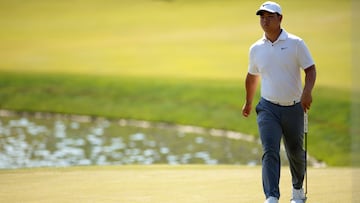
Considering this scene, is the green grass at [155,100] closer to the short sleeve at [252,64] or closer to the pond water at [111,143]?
the pond water at [111,143]

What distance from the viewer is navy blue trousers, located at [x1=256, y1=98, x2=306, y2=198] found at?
6.56 metres

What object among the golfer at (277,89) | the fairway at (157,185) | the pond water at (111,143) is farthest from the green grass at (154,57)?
the golfer at (277,89)

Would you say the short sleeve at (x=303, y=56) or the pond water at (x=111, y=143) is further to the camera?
the pond water at (x=111, y=143)

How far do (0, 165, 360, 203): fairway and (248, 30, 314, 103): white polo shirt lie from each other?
2.00 feet

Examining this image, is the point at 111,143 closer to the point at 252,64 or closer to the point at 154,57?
the point at 154,57

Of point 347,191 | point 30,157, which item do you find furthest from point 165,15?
point 347,191

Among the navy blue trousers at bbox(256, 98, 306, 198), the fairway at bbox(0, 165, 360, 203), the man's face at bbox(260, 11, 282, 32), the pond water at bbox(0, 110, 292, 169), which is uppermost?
the man's face at bbox(260, 11, 282, 32)

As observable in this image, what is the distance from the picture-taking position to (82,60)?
23.0m

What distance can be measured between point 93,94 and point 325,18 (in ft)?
16.9

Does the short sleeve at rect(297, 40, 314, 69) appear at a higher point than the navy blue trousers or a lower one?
higher

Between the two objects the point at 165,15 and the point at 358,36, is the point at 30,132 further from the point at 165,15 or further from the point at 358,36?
the point at 358,36

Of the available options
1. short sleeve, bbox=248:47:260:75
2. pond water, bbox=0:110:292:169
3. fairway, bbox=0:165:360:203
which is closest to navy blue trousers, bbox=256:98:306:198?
short sleeve, bbox=248:47:260:75

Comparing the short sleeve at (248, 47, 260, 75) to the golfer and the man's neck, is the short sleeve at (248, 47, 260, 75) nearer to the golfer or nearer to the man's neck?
the golfer

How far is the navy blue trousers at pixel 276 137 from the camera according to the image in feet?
21.5
